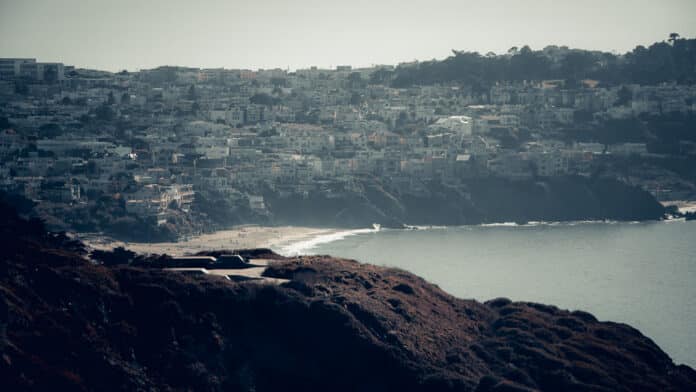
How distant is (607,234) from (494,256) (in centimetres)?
1153

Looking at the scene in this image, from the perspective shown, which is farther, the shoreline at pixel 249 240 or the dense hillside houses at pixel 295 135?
the dense hillside houses at pixel 295 135

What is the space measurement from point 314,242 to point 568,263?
11709 millimetres

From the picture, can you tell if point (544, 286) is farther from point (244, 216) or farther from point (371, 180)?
point (371, 180)

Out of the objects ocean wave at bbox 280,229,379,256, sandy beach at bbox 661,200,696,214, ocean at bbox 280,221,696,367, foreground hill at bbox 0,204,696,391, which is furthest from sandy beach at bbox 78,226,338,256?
sandy beach at bbox 661,200,696,214

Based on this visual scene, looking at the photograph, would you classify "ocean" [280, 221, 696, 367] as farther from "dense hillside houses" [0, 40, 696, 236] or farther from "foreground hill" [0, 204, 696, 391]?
"dense hillside houses" [0, 40, 696, 236]

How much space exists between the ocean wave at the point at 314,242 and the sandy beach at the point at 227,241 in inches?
15.7

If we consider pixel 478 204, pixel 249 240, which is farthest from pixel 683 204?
pixel 249 240

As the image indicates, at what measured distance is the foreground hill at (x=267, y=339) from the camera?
87.1 feet

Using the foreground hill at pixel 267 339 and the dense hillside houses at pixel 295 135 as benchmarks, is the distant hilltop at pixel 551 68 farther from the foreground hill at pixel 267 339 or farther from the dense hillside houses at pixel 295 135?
the foreground hill at pixel 267 339

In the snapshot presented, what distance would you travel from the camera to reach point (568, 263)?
5547 cm

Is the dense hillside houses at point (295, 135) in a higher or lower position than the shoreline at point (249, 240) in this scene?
higher

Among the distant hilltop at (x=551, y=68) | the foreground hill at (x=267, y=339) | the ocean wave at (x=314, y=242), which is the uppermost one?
the distant hilltop at (x=551, y=68)

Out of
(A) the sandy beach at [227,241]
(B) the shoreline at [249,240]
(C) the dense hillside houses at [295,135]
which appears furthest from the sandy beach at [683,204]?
(A) the sandy beach at [227,241]

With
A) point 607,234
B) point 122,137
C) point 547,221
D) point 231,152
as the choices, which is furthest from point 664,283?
point 122,137
